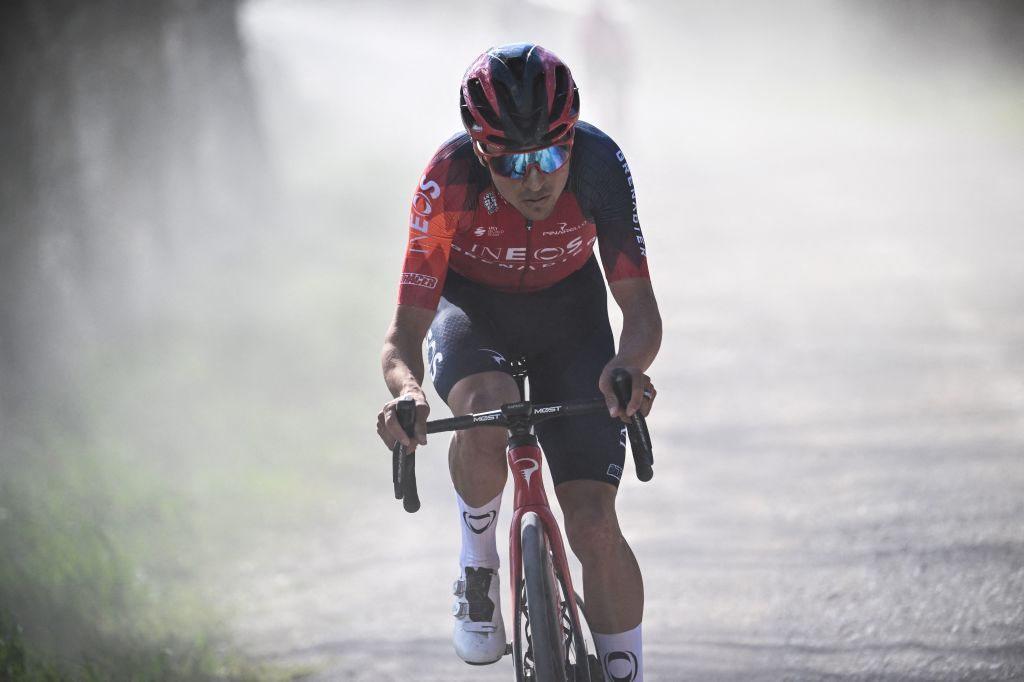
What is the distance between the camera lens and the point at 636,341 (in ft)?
11.7

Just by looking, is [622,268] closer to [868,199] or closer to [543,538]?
[543,538]

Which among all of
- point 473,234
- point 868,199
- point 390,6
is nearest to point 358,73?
point 390,6

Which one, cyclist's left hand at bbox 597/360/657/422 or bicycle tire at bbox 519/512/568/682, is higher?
cyclist's left hand at bbox 597/360/657/422

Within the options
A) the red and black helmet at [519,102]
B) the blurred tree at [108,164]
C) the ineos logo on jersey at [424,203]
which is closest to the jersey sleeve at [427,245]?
the ineos logo on jersey at [424,203]

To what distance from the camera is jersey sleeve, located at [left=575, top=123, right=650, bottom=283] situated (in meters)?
3.69

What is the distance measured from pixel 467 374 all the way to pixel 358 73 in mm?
28341

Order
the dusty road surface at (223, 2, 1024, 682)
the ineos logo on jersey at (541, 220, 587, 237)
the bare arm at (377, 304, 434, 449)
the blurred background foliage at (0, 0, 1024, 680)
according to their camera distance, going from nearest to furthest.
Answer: the bare arm at (377, 304, 434, 449), the ineos logo on jersey at (541, 220, 587, 237), the dusty road surface at (223, 2, 1024, 682), the blurred background foliage at (0, 0, 1024, 680)

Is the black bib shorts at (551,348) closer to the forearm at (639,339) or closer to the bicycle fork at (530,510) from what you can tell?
the bicycle fork at (530,510)

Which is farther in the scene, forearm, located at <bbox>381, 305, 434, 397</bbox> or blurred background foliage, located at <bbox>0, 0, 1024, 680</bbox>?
blurred background foliage, located at <bbox>0, 0, 1024, 680</bbox>

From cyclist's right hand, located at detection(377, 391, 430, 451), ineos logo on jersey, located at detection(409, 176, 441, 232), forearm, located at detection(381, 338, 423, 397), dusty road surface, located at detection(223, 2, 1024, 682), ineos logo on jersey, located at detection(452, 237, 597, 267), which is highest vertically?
ineos logo on jersey, located at detection(409, 176, 441, 232)

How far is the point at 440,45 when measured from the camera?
118 feet

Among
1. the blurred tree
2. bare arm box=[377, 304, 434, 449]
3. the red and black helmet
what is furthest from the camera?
the blurred tree

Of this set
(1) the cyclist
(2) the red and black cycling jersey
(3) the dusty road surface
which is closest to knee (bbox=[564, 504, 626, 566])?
(1) the cyclist

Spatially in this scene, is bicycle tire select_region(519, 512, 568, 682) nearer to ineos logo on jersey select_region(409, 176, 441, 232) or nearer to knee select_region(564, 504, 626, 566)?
knee select_region(564, 504, 626, 566)
